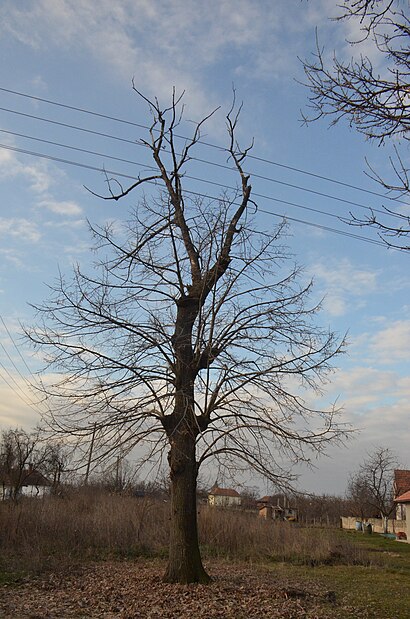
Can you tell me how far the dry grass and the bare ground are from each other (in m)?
5.42

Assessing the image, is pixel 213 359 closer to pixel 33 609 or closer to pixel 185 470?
pixel 185 470

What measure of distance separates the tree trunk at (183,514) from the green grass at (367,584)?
2.77 m

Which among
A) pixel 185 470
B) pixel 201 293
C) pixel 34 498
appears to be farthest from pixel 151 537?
pixel 201 293

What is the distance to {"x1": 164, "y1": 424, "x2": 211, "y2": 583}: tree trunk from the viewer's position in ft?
36.2

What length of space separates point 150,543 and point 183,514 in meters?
10.5

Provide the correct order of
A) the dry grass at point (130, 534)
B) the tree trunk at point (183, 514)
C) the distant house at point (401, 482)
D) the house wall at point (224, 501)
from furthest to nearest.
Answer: the distant house at point (401, 482), the house wall at point (224, 501), the dry grass at point (130, 534), the tree trunk at point (183, 514)

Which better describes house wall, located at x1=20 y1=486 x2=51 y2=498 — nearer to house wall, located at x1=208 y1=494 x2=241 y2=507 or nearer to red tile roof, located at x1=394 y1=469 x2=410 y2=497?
house wall, located at x1=208 y1=494 x2=241 y2=507

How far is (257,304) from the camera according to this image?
39.2 ft

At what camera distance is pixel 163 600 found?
9875 mm

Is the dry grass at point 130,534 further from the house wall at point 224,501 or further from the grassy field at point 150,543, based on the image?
the house wall at point 224,501

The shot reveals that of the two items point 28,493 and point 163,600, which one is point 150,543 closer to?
point 28,493

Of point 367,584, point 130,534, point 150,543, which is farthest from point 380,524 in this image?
point 367,584

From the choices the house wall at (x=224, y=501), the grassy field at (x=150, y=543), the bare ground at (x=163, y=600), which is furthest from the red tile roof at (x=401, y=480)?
the bare ground at (x=163, y=600)

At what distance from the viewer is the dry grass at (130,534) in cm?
1898
